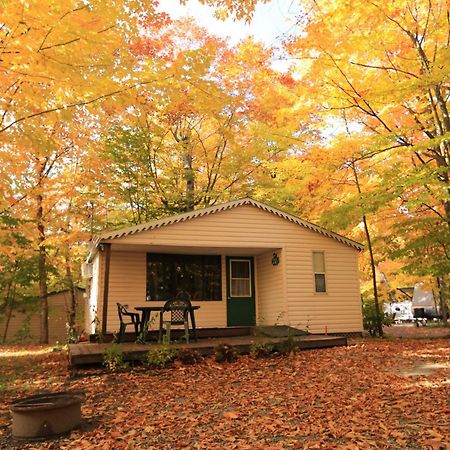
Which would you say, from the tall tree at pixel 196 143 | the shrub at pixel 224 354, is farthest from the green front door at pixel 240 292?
the shrub at pixel 224 354

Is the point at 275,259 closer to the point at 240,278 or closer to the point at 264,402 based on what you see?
the point at 240,278

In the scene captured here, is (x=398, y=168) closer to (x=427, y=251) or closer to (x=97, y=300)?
(x=427, y=251)

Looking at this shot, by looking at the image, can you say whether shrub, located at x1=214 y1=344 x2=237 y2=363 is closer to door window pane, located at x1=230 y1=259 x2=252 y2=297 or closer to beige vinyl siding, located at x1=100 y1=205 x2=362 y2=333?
beige vinyl siding, located at x1=100 y1=205 x2=362 y2=333

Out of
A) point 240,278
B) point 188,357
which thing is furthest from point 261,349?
point 240,278

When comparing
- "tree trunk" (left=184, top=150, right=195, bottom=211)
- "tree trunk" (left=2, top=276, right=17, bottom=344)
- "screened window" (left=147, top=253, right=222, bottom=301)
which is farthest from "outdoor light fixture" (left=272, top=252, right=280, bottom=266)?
"tree trunk" (left=2, top=276, right=17, bottom=344)

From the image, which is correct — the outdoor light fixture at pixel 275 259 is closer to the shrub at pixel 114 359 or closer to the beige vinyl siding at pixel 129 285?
the beige vinyl siding at pixel 129 285

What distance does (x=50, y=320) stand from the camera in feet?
75.2

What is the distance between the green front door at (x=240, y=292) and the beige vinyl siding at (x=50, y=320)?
422 inches

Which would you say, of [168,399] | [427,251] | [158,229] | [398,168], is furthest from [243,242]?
[168,399]

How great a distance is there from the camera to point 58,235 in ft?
58.7

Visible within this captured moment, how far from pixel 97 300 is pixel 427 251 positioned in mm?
10648

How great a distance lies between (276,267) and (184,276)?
3.00 meters

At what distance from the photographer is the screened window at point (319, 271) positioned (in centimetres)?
1371

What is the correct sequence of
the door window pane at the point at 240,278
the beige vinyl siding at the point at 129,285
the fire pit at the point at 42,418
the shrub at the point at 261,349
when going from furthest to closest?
1. the door window pane at the point at 240,278
2. the beige vinyl siding at the point at 129,285
3. the shrub at the point at 261,349
4. the fire pit at the point at 42,418
